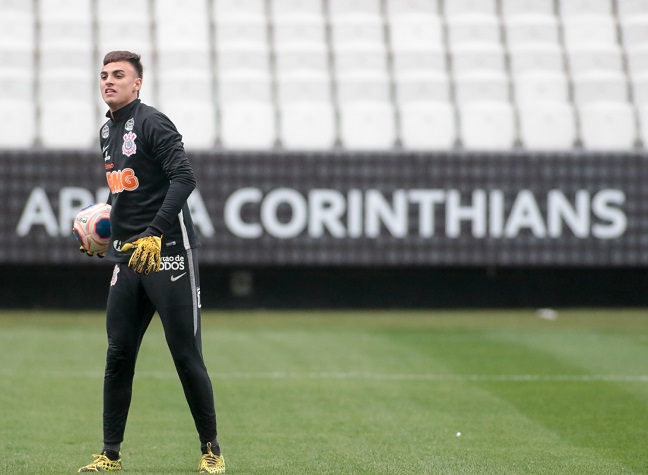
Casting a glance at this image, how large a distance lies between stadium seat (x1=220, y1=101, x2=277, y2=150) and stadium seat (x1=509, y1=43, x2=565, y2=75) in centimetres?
348

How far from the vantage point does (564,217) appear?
13664 millimetres

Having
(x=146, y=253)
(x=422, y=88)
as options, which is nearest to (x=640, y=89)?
(x=422, y=88)

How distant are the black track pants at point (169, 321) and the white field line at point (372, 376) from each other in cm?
348

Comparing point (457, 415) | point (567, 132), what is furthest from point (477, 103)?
point (457, 415)

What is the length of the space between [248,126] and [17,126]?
271 centimetres

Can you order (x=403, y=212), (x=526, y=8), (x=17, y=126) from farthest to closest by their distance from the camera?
(x=526, y=8) → (x=17, y=126) → (x=403, y=212)

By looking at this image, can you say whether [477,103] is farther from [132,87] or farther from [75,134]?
[132,87]

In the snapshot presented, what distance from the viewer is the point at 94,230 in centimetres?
579

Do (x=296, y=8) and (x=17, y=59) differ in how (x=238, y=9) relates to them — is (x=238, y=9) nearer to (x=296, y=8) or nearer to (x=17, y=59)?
(x=296, y=8)

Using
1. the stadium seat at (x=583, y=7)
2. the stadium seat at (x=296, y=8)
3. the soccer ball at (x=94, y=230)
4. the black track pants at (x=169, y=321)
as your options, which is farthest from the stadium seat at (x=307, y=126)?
the black track pants at (x=169, y=321)

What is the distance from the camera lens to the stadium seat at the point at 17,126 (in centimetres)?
1402

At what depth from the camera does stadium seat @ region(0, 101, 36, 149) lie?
46.0 feet

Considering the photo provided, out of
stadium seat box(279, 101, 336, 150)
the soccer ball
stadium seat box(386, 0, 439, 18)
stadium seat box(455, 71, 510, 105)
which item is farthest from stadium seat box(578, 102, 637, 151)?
the soccer ball

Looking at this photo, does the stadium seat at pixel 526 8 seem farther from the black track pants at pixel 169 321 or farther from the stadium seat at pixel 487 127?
the black track pants at pixel 169 321
